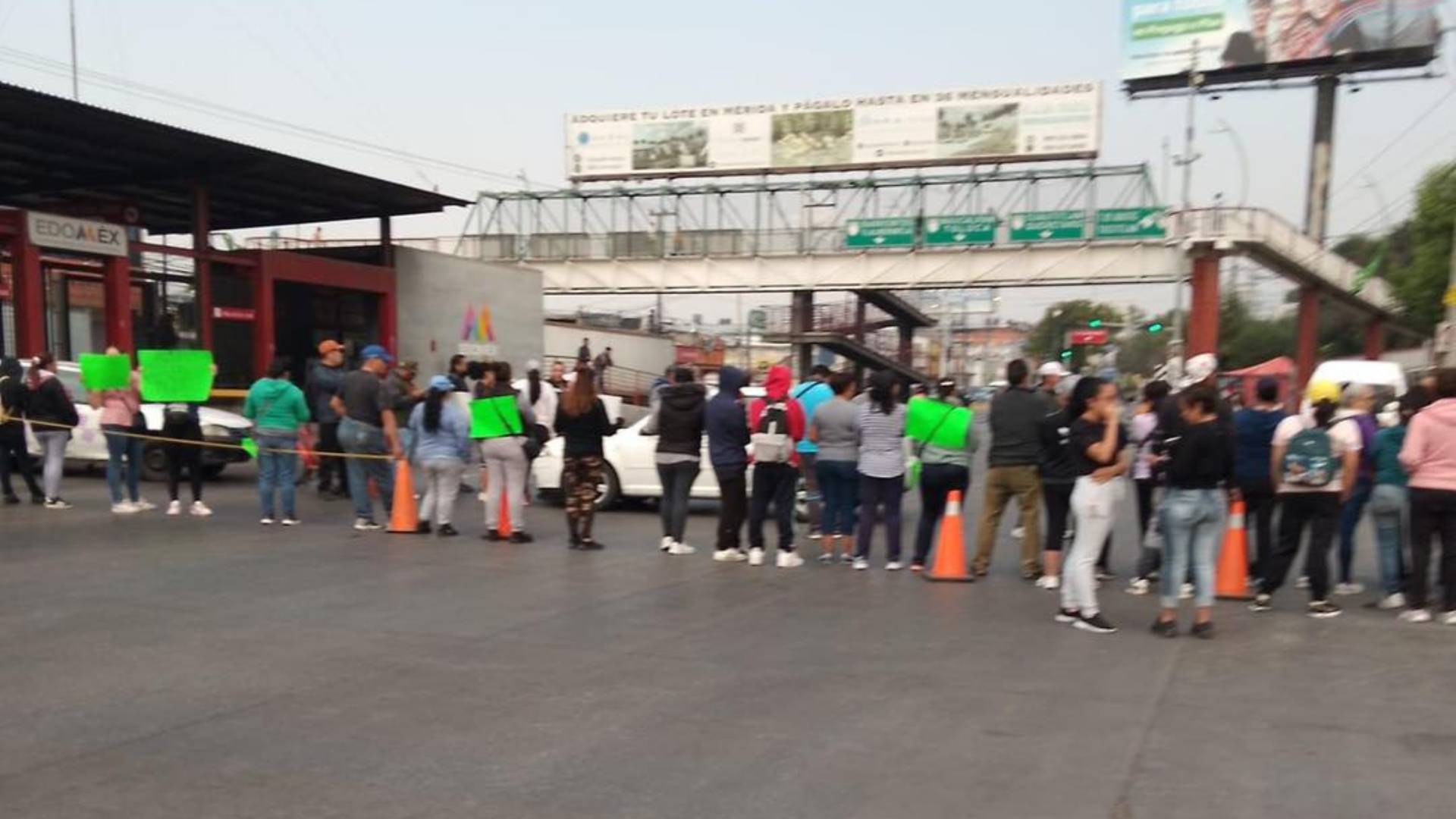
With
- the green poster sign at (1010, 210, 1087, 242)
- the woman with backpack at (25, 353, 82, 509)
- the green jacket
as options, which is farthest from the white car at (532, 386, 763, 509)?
the green poster sign at (1010, 210, 1087, 242)

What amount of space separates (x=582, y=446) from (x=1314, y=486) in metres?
6.04

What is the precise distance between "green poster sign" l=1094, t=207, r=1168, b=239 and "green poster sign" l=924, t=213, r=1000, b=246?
3351 mm

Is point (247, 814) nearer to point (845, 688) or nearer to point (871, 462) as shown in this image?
point (845, 688)

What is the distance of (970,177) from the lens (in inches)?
1458

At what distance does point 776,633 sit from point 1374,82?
150 feet

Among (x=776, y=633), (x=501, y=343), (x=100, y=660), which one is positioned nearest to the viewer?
(x=100, y=660)

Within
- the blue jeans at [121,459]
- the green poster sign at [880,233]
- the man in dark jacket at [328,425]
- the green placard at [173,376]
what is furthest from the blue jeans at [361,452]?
the green poster sign at [880,233]

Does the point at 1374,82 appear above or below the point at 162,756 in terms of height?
above

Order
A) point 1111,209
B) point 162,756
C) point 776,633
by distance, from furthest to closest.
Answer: point 1111,209, point 776,633, point 162,756

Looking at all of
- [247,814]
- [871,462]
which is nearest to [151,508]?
[871,462]

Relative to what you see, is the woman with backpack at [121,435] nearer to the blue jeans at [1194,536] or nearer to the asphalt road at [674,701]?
the asphalt road at [674,701]

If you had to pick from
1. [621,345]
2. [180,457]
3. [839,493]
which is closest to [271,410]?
[180,457]

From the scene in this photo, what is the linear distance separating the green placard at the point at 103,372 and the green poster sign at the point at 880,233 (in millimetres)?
27822

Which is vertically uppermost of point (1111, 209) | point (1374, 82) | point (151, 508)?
point (1374, 82)
